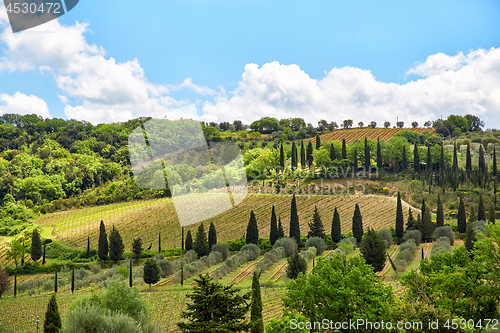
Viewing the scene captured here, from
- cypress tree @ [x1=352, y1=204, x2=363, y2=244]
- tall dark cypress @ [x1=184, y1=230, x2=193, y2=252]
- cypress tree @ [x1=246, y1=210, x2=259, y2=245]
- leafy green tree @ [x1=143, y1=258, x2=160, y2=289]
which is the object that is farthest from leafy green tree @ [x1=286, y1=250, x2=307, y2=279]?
tall dark cypress @ [x1=184, y1=230, x2=193, y2=252]

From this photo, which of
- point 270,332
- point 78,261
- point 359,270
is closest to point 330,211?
point 78,261

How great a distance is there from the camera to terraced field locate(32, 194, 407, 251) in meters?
46.3

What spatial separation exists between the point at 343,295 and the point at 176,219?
3829 centimetres

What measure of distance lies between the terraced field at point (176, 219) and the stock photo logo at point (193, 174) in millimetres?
2296

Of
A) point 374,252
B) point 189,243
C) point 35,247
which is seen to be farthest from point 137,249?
point 374,252

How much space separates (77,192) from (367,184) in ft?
191

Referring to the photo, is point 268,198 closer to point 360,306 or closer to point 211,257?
point 211,257

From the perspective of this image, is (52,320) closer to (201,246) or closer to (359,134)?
(201,246)

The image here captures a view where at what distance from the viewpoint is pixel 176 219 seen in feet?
169

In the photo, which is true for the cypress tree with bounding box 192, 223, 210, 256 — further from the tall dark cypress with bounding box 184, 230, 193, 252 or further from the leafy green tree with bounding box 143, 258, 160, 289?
the leafy green tree with bounding box 143, 258, 160, 289

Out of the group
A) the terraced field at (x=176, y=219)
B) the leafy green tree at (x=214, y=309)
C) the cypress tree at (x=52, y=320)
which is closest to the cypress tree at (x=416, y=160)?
the terraced field at (x=176, y=219)

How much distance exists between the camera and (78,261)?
40656mm
